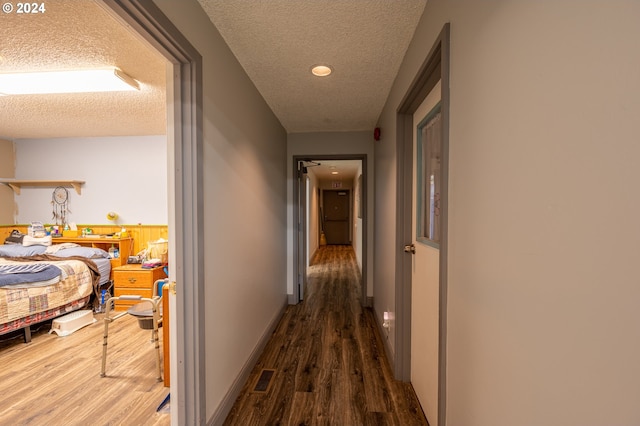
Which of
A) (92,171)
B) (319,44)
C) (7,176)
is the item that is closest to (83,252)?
(92,171)

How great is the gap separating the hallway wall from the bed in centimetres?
249

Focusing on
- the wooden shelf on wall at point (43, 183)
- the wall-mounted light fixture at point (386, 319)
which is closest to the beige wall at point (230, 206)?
the wall-mounted light fixture at point (386, 319)

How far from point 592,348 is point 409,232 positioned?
1.46 metres

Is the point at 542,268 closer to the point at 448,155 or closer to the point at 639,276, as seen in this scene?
the point at 639,276

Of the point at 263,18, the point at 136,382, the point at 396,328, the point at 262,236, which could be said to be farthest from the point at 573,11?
the point at 136,382

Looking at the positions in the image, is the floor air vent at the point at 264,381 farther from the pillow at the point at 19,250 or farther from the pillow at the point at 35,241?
the pillow at the point at 35,241

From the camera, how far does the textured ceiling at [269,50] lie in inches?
56.7

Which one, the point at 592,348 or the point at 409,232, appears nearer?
the point at 592,348

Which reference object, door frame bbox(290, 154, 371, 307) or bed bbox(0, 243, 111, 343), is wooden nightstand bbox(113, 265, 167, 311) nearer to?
bed bbox(0, 243, 111, 343)

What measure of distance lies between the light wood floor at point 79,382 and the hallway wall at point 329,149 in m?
1.83

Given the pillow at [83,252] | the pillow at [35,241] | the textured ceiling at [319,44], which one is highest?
the textured ceiling at [319,44]

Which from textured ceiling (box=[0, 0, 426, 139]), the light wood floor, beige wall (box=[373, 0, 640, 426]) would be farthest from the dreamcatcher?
beige wall (box=[373, 0, 640, 426])

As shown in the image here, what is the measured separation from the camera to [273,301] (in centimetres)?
296

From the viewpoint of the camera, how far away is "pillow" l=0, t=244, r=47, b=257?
3.58m
